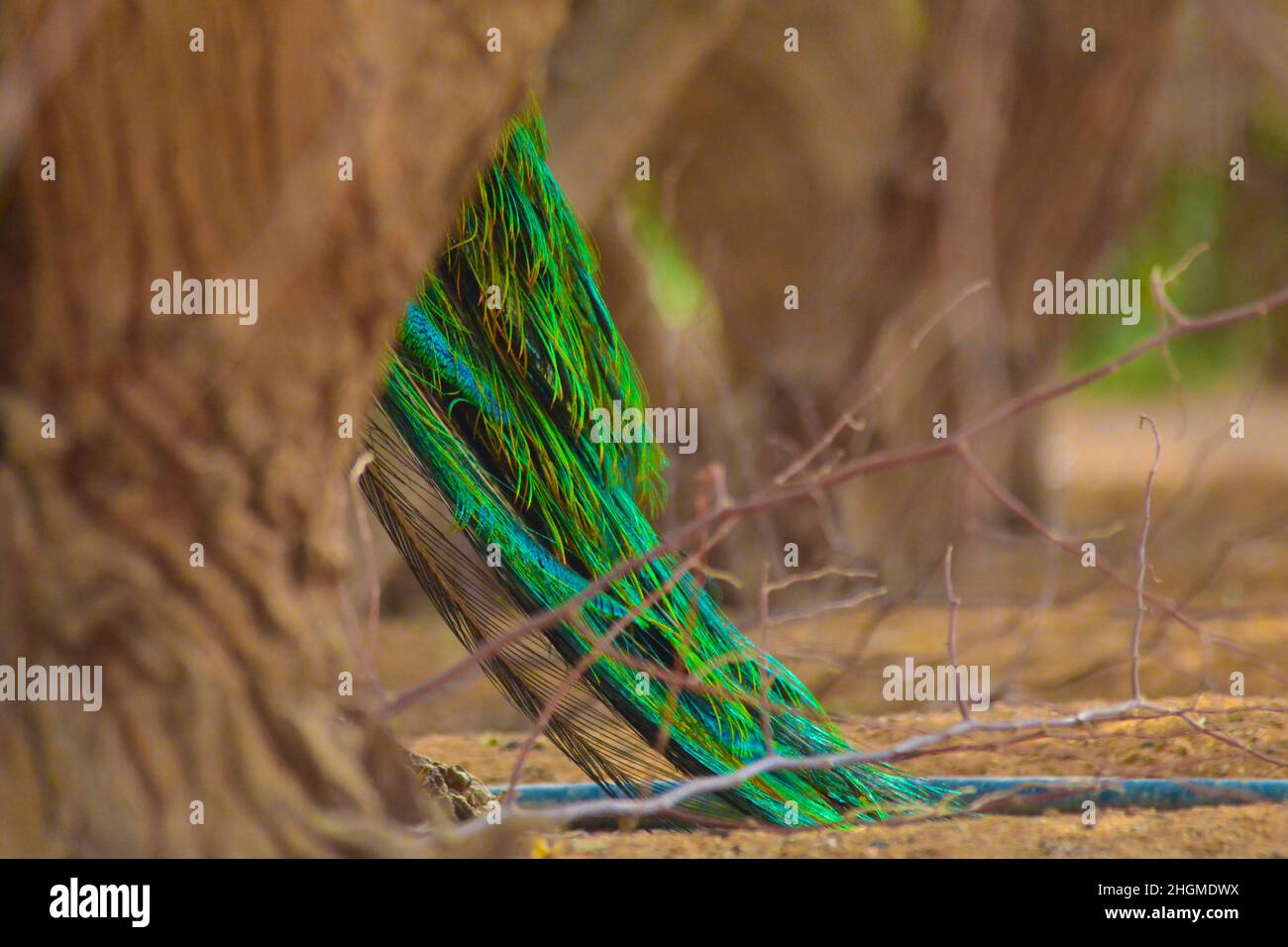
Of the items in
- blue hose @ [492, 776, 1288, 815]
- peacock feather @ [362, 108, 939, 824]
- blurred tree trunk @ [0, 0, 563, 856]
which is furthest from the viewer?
blue hose @ [492, 776, 1288, 815]

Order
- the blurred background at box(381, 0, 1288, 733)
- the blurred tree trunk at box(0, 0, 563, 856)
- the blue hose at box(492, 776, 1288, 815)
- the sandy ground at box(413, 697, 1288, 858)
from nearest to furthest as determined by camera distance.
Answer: the blurred tree trunk at box(0, 0, 563, 856)
the sandy ground at box(413, 697, 1288, 858)
the blue hose at box(492, 776, 1288, 815)
the blurred background at box(381, 0, 1288, 733)

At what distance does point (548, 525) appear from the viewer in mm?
2375

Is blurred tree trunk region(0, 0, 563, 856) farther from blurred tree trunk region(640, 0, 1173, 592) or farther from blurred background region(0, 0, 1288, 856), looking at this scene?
blurred tree trunk region(640, 0, 1173, 592)

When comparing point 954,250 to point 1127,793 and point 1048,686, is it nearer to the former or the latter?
point 1048,686

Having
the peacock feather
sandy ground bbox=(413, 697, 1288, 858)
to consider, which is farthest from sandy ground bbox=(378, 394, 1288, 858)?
the peacock feather

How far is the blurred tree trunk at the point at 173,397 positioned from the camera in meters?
1.69

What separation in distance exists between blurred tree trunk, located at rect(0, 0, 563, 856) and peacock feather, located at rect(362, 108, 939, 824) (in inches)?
21.7

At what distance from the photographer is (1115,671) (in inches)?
183

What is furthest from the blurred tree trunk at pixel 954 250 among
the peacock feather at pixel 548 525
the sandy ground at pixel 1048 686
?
the peacock feather at pixel 548 525

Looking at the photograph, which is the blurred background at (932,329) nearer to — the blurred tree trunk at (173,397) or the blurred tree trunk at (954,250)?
the blurred tree trunk at (954,250)

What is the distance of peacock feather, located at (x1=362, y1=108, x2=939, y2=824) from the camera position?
231cm

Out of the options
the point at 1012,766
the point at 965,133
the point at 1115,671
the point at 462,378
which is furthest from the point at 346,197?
the point at 965,133

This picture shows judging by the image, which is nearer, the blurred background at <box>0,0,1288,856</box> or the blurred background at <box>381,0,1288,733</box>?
the blurred background at <box>0,0,1288,856</box>

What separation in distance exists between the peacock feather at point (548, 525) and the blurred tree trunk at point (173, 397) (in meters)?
0.55
